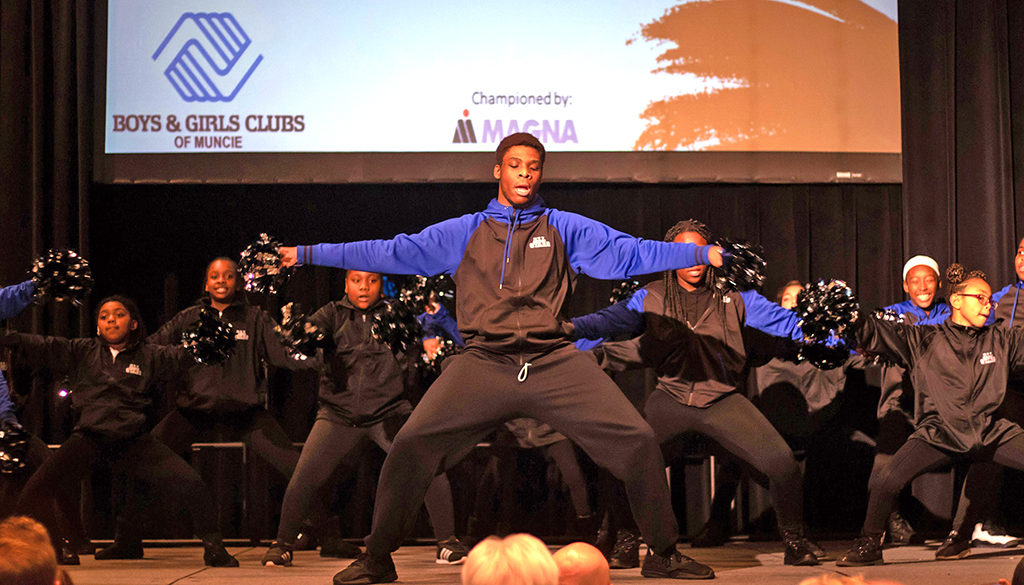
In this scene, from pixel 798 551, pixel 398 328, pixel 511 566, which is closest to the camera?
pixel 511 566

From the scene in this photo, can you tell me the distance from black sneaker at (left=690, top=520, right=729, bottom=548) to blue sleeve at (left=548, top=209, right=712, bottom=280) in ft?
10.1

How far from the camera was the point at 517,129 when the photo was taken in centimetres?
765

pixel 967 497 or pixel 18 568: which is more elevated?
pixel 18 568

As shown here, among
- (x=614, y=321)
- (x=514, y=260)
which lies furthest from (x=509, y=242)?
(x=614, y=321)

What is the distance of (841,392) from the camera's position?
721cm

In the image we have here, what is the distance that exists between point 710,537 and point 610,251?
126 inches

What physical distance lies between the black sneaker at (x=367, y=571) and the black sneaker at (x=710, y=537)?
307cm

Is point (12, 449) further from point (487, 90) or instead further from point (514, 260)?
point (487, 90)

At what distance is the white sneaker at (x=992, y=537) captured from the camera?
664 centimetres

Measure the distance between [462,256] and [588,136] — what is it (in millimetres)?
3291

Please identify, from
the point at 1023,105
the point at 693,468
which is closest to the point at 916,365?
the point at 693,468

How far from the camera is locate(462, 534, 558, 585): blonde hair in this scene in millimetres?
1929

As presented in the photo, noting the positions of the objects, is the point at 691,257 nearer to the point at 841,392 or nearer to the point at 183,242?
the point at 841,392

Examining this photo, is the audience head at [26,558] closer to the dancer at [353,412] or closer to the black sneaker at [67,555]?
the dancer at [353,412]
